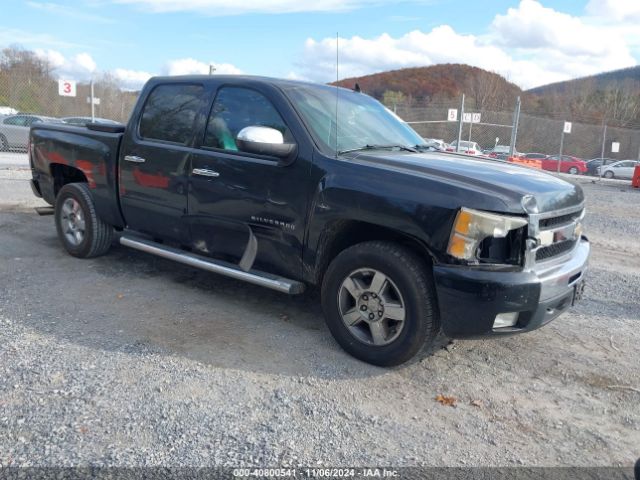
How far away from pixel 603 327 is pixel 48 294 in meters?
4.69

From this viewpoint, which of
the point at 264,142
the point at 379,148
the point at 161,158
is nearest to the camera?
the point at 264,142

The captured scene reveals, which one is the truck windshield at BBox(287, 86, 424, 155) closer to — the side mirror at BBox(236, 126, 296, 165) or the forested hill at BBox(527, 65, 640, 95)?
the side mirror at BBox(236, 126, 296, 165)

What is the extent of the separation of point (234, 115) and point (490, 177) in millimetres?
2117

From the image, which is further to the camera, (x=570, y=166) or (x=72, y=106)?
(x=570, y=166)

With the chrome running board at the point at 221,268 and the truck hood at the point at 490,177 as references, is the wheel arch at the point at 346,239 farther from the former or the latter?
the truck hood at the point at 490,177

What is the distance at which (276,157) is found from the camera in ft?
13.3

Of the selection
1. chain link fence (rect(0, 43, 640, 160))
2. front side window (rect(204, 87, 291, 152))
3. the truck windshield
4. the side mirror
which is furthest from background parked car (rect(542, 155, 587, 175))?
the side mirror

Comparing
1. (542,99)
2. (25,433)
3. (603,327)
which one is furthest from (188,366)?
(542,99)

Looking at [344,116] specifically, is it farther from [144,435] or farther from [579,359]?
[144,435]

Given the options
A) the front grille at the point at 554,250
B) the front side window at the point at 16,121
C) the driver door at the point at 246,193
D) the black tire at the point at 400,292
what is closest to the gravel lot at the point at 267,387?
the black tire at the point at 400,292

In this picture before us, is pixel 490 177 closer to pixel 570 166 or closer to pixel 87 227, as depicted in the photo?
pixel 87 227

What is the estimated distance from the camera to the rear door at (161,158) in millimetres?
4699

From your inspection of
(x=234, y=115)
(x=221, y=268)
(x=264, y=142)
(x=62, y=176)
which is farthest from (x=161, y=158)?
(x=62, y=176)

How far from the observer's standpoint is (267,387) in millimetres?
3367
